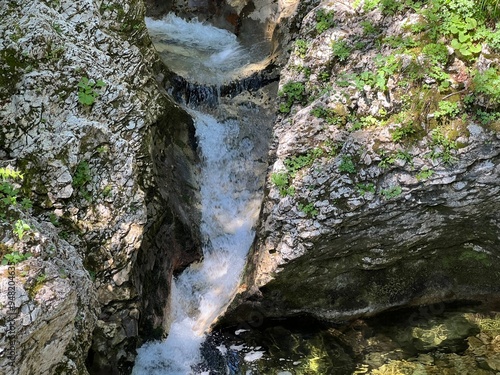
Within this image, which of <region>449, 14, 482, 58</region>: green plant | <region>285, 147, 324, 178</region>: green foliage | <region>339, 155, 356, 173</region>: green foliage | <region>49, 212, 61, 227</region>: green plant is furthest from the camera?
<region>285, 147, 324, 178</region>: green foliage

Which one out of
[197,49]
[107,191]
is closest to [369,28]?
[107,191]

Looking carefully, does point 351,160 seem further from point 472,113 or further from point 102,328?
point 102,328

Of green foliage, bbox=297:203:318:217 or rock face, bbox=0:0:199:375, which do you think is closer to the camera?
rock face, bbox=0:0:199:375

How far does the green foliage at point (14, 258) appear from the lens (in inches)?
136

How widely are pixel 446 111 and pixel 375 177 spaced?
3.61ft

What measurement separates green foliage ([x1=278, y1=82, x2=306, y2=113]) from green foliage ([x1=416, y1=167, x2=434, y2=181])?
211cm

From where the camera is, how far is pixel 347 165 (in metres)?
5.44

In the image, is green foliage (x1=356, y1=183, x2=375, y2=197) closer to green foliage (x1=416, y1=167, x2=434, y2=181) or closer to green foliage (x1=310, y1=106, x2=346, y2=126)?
green foliage (x1=416, y1=167, x2=434, y2=181)

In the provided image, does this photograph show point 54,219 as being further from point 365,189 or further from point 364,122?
point 364,122

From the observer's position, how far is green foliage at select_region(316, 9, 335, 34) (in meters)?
6.56

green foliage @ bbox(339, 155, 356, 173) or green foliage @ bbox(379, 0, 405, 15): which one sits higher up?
green foliage @ bbox(379, 0, 405, 15)

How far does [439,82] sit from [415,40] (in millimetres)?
705

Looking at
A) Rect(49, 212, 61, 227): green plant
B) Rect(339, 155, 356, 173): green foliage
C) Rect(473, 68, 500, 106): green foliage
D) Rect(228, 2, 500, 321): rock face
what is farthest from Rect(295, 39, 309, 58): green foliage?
Rect(49, 212, 61, 227): green plant

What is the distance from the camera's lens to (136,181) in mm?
5441
